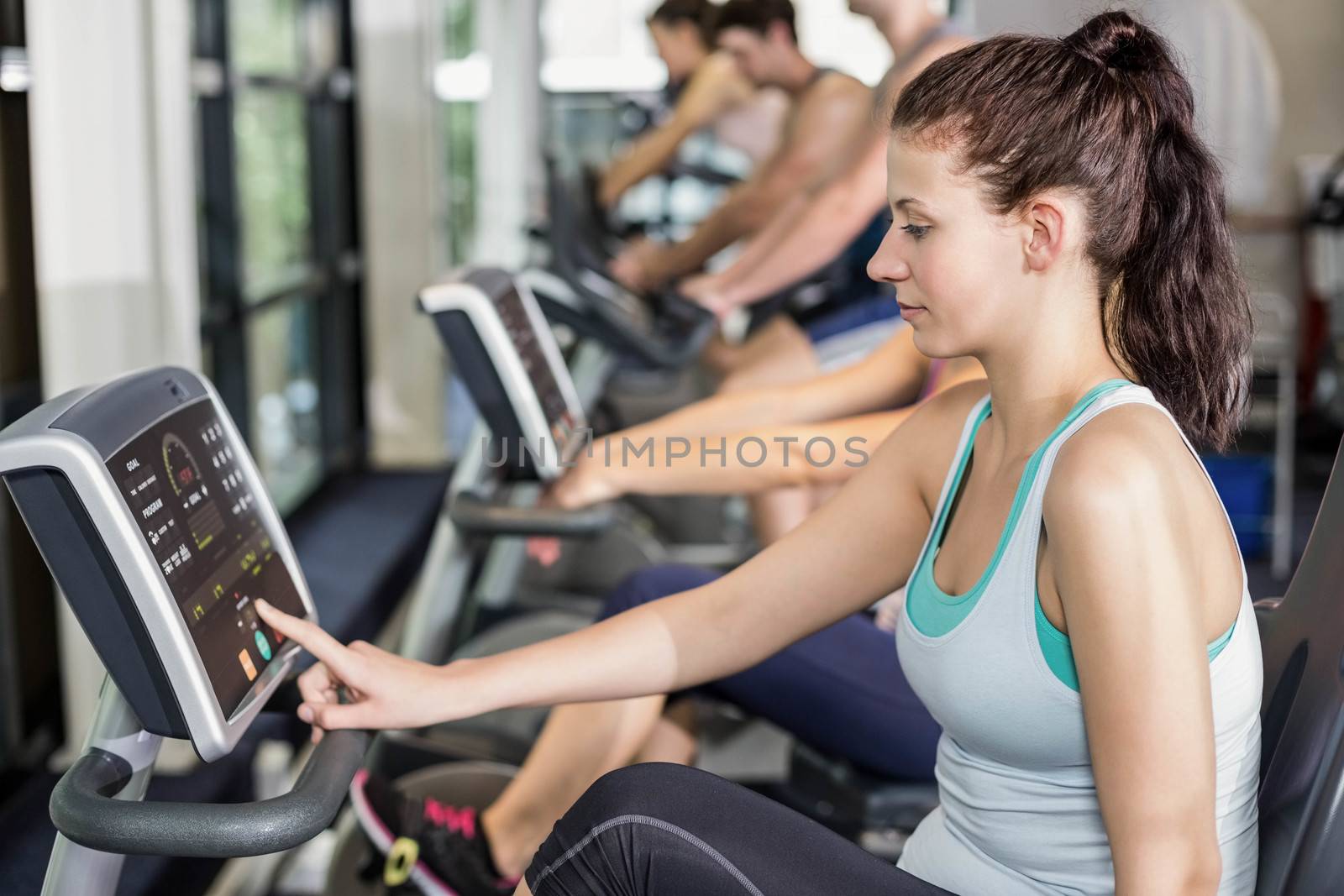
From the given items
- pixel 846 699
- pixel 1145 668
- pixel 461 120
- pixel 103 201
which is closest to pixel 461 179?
Answer: pixel 461 120

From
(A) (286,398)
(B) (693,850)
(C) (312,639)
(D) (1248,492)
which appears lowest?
(D) (1248,492)

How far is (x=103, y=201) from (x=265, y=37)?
1.86 meters

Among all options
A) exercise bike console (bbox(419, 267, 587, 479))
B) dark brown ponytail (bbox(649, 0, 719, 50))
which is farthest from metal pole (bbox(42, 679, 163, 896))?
dark brown ponytail (bbox(649, 0, 719, 50))

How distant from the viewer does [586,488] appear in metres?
1.82

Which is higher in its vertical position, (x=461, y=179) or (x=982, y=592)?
(x=982, y=592)

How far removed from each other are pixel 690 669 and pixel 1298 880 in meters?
0.55

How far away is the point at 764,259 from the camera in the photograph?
122 inches

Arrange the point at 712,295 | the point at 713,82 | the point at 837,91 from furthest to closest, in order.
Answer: the point at 713,82, the point at 837,91, the point at 712,295

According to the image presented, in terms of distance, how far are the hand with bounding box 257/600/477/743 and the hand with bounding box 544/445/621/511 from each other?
63 cm

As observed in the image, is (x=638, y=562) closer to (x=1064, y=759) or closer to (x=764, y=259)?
(x=764, y=259)

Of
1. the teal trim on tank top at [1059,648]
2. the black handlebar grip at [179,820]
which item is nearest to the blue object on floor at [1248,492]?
the teal trim on tank top at [1059,648]

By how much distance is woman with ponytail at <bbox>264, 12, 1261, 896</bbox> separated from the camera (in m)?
0.91

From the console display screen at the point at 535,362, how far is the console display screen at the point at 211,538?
0.64 meters

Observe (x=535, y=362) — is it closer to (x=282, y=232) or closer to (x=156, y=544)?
(x=156, y=544)
